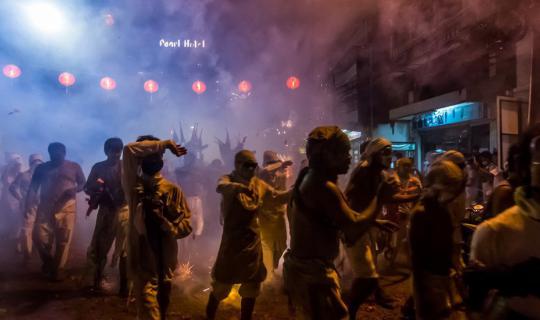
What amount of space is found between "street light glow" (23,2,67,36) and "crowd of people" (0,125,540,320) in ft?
42.3

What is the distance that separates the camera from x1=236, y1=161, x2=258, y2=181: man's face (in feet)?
13.3

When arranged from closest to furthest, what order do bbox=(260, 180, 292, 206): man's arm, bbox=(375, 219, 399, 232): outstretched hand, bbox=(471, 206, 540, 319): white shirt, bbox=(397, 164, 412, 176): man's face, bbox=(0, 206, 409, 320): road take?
bbox=(471, 206, 540, 319): white shirt, bbox=(375, 219, 399, 232): outstretched hand, bbox=(260, 180, 292, 206): man's arm, bbox=(0, 206, 409, 320): road, bbox=(397, 164, 412, 176): man's face

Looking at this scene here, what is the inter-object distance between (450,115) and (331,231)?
1120 cm

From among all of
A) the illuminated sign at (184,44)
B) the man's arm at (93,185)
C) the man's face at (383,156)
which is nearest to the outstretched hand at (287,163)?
the man's face at (383,156)

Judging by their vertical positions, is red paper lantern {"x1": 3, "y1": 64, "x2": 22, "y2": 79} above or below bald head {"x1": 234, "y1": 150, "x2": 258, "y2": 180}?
above

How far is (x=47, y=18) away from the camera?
1586 centimetres

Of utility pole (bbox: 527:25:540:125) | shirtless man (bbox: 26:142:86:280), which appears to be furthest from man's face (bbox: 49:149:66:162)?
utility pole (bbox: 527:25:540:125)

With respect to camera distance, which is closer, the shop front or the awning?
the shop front

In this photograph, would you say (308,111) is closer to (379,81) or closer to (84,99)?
(379,81)

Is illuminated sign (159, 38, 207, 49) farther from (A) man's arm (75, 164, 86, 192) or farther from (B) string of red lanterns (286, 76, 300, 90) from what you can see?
(A) man's arm (75, 164, 86, 192)

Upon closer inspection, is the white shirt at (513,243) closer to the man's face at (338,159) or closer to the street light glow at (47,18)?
the man's face at (338,159)

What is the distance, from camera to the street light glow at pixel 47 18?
1487 cm

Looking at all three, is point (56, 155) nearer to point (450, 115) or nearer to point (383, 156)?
point (383, 156)

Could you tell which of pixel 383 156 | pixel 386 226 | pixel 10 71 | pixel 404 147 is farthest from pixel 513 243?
pixel 10 71
